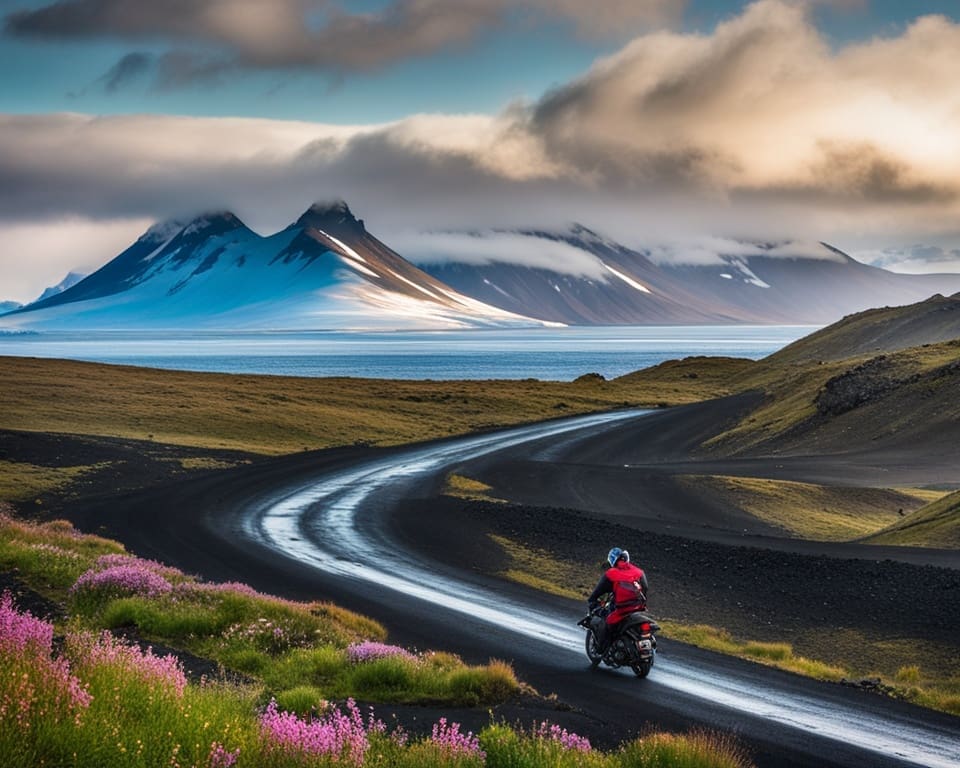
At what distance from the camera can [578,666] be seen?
60.2 feet

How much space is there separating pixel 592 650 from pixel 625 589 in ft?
5.75

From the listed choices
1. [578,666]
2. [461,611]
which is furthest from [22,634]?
[461,611]

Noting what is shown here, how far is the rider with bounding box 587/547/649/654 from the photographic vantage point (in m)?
17.4

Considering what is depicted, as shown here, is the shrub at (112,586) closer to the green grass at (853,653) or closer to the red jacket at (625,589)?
the red jacket at (625,589)

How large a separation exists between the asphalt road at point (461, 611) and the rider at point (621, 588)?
3.77 ft

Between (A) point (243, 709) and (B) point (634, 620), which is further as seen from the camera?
(B) point (634, 620)

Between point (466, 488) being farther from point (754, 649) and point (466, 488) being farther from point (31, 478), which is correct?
point (754, 649)

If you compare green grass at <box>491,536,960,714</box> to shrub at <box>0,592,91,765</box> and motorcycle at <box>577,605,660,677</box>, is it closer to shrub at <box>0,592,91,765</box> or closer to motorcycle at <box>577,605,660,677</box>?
motorcycle at <box>577,605,660,677</box>

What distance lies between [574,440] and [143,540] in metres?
43.8

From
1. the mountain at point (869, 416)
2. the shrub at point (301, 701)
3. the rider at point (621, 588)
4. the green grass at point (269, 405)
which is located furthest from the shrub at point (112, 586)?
the mountain at point (869, 416)

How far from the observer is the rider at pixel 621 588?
17.4 meters

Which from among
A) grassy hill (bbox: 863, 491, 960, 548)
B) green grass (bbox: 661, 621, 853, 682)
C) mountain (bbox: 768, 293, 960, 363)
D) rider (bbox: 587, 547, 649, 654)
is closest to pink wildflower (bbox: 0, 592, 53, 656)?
rider (bbox: 587, 547, 649, 654)

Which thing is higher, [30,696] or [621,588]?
[621,588]

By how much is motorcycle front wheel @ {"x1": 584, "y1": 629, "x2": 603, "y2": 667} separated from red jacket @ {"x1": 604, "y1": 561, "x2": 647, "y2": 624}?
0.84m
